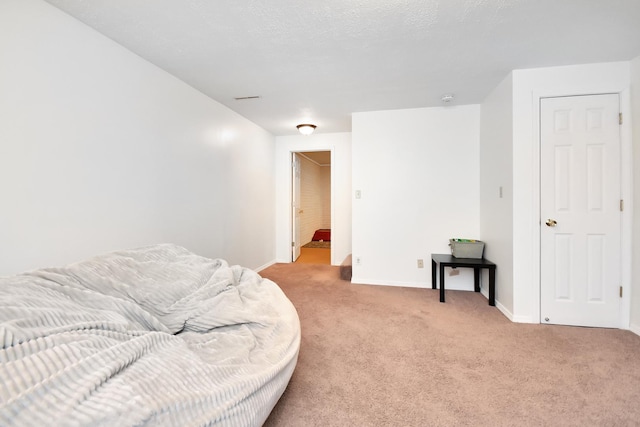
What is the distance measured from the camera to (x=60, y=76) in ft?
5.91

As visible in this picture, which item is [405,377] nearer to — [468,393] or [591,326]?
[468,393]

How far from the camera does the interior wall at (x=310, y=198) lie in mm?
7078

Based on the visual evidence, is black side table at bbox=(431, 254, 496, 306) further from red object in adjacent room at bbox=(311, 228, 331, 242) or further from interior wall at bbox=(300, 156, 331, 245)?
red object in adjacent room at bbox=(311, 228, 331, 242)

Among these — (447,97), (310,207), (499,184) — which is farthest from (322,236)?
(499,184)

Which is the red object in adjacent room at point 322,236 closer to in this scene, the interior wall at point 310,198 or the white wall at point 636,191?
the interior wall at point 310,198

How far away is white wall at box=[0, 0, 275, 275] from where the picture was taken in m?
1.59

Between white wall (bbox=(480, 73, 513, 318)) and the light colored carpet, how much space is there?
43 centimetres

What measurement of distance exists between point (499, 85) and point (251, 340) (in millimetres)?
3396

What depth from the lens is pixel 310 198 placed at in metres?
7.93

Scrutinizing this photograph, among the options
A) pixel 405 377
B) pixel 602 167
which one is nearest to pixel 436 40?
pixel 602 167

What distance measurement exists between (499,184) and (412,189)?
1060mm

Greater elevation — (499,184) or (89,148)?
(89,148)

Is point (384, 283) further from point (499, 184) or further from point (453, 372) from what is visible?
point (453, 372)

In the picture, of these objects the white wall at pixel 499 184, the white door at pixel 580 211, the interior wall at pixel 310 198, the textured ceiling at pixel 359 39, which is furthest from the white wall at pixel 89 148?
the interior wall at pixel 310 198
